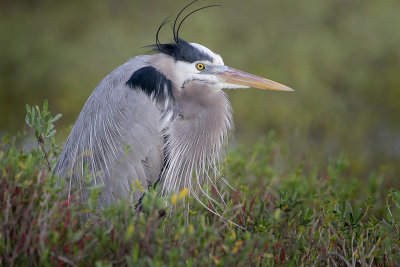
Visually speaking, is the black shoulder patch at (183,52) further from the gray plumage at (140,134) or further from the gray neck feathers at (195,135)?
the gray neck feathers at (195,135)

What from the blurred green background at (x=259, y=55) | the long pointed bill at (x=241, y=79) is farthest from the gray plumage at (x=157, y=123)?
the blurred green background at (x=259, y=55)

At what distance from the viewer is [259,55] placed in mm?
8992

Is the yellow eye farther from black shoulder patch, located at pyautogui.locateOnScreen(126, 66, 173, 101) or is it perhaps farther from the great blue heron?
black shoulder patch, located at pyautogui.locateOnScreen(126, 66, 173, 101)

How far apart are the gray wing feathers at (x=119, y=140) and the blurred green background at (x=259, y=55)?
408 cm

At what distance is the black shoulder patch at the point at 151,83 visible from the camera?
9.64 feet

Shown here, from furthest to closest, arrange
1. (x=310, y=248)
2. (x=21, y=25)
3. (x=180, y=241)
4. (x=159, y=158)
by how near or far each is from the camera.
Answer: (x=21, y=25) < (x=159, y=158) < (x=310, y=248) < (x=180, y=241)

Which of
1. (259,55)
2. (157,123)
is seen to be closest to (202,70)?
(157,123)

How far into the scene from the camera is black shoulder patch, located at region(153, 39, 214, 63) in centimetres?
309

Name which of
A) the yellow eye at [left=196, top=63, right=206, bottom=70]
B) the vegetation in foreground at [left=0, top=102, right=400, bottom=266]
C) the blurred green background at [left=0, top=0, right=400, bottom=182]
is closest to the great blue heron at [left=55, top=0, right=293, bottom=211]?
the yellow eye at [left=196, top=63, right=206, bottom=70]

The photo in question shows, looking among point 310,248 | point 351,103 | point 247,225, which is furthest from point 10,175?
point 351,103

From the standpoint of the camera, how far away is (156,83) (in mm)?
2943

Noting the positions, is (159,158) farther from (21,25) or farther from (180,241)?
(21,25)

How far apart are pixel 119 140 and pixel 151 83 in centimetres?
40

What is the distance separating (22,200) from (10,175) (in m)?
0.14
